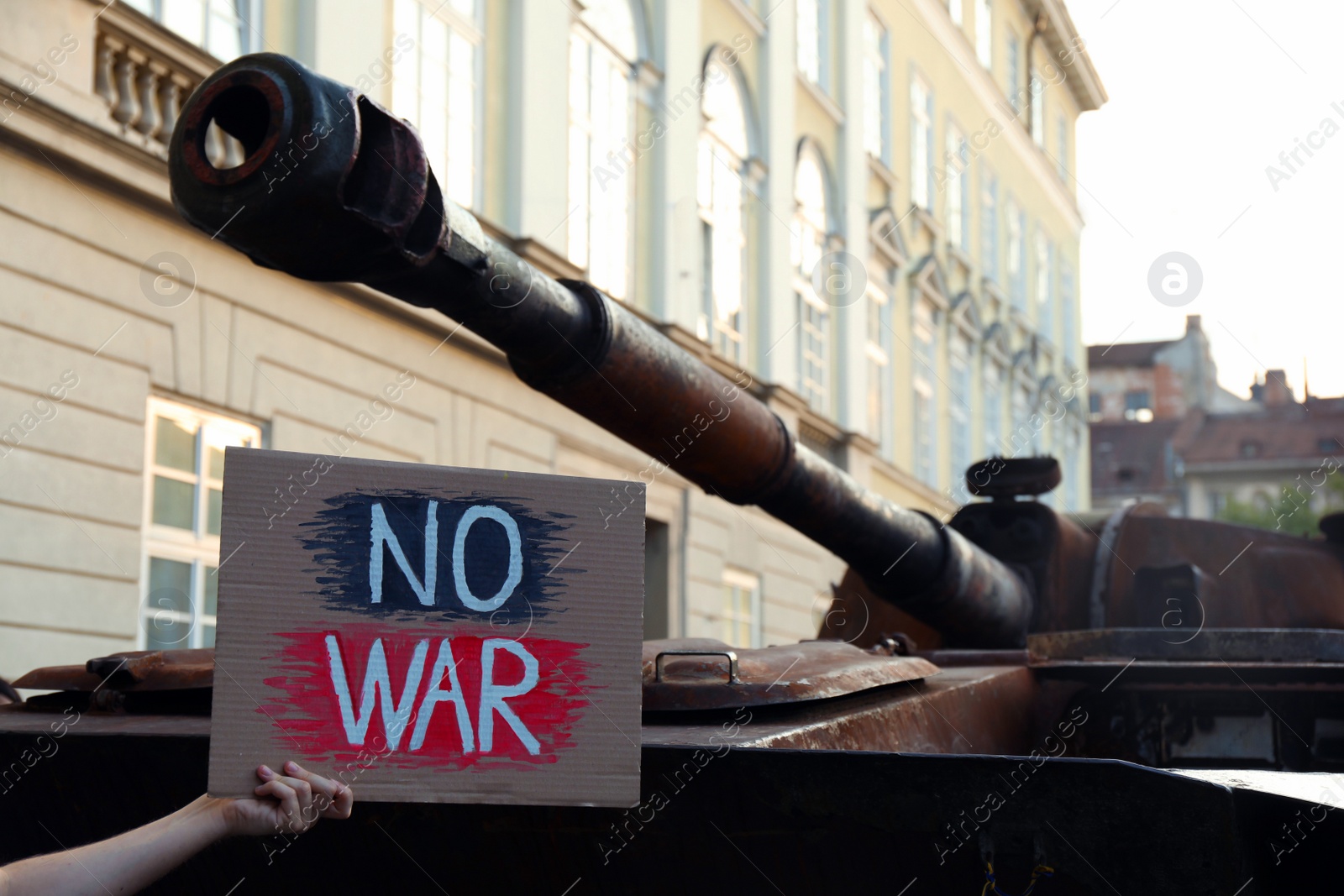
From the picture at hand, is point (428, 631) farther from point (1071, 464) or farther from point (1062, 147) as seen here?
point (1062, 147)

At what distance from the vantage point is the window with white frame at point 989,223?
84.3 feet

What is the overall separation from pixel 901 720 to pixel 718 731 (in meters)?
0.65

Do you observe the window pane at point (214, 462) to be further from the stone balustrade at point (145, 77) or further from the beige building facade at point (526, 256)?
the stone balustrade at point (145, 77)

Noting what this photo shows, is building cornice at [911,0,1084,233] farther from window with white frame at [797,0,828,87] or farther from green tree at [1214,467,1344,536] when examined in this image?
green tree at [1214,467,1344,536]

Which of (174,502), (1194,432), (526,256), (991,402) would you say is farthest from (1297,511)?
(174,502)

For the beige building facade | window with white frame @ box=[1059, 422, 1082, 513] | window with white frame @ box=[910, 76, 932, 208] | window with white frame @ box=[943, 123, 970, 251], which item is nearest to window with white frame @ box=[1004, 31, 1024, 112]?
the beige building facade

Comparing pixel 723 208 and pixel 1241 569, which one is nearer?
pixel 1241 569

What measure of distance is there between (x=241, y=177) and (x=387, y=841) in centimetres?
114

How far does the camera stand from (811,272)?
18.3m

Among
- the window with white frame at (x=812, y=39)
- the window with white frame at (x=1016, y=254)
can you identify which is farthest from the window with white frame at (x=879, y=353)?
the window with white frame at (x=1016, y=254)

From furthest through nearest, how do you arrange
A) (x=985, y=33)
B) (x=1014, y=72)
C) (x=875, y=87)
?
1. (x=1014, y=72)
2. (x=985, y=33)
3. (x=875, y=87)

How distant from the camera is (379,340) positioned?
1101 centimetres

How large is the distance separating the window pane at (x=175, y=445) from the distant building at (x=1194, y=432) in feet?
138

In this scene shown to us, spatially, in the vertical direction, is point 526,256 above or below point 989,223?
below
